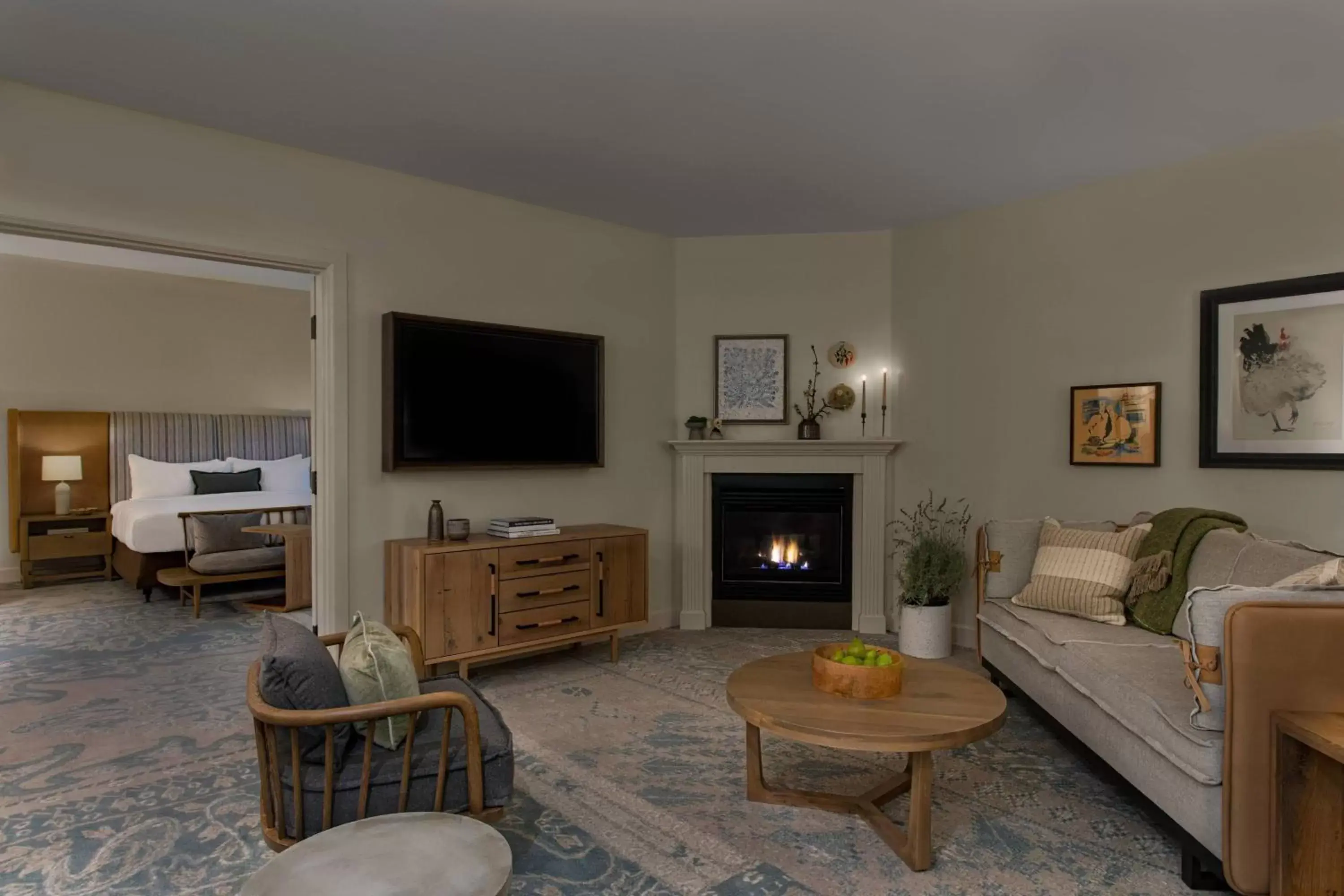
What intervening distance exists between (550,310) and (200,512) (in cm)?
327

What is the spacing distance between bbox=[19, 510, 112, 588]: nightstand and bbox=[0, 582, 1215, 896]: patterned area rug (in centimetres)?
294

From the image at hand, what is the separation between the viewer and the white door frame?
3.95m

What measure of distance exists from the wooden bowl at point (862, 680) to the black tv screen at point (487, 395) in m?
2.44

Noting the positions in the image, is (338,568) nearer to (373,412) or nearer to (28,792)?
(373,412)

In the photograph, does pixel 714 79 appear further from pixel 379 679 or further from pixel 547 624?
pixel 547 624

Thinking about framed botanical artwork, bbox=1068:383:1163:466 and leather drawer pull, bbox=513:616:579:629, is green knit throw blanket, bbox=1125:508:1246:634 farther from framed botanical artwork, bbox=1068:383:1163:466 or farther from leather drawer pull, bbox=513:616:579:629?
leather drawer pull, bbox=513:616:579:629

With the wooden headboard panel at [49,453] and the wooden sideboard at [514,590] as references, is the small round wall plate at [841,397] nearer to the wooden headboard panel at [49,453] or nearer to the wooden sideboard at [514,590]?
the wooden sideboard at [514,590]

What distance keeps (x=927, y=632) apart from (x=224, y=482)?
6.27 m

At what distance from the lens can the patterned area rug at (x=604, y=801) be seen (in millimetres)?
2271

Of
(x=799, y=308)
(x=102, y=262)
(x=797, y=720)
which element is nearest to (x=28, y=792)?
(x=797, y=720)

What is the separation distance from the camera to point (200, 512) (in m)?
6.04

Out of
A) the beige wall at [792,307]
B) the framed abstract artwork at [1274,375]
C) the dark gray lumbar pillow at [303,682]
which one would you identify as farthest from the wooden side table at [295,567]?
the framed abstract artwork at [1274,375]

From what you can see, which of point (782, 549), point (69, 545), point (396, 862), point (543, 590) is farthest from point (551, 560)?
point (69, 545)

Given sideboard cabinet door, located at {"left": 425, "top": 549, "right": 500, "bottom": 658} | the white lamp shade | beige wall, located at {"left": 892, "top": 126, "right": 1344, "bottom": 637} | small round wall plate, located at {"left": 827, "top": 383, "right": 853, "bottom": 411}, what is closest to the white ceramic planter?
beige wall, located at {"left": 892, "top": 126, "right": 1344, "bottom": 637}
